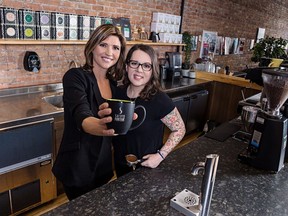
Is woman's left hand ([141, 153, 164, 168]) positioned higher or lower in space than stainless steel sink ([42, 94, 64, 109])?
higher

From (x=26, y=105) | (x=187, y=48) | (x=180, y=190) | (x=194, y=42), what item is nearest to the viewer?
(x=180, y=190)

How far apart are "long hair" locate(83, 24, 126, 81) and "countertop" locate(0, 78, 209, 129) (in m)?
0.88

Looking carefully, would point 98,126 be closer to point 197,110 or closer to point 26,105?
point 26,105

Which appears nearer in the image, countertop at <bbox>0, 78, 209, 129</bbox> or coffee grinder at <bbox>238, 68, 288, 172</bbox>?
coffee grinder at <bbox>238, 68, 288, 172</bbox>

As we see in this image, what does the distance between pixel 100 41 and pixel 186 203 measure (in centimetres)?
89

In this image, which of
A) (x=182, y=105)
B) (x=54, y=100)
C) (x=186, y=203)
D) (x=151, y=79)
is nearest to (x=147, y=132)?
(x=151, y=79)

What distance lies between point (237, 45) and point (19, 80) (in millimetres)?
5564

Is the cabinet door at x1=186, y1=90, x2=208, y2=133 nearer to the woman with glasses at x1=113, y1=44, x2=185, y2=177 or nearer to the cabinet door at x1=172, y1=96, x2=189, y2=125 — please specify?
the cabinet door at x1=172, y1=96, x2=189, y2=125

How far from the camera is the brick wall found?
263 cm

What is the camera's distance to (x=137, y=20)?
12.7 feet

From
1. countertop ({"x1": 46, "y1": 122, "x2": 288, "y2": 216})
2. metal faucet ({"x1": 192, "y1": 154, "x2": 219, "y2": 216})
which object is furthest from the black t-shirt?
metal faucet ({"x1": 192, "y1": 154, "x2": 219, "y2": 216})

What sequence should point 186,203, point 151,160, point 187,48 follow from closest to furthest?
point 186,203 < point 151,160 < point 187,48

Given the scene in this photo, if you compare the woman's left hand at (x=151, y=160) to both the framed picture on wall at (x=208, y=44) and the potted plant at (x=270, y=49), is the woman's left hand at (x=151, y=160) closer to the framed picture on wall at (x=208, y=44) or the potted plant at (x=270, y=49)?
the potted plant at (x=270, y=49)

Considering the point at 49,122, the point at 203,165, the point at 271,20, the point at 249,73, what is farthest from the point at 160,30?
the point at 271,20
